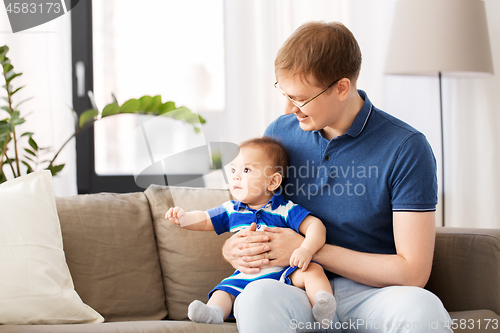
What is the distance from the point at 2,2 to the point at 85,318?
52.7 inches

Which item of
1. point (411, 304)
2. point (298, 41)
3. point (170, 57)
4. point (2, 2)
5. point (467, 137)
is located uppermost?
point (2, 2)

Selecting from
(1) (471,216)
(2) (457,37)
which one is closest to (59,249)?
(2) (457,37)

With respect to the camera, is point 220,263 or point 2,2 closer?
point 220,263

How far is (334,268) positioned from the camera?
1104mm

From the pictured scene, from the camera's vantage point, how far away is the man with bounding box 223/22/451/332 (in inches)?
40.5

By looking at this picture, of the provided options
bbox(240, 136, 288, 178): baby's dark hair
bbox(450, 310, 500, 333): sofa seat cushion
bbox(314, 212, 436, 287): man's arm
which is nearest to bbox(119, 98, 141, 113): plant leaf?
bbox(240, 136, 288, 178): baby's dark hair

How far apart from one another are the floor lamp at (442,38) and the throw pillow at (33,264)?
60.9 inches

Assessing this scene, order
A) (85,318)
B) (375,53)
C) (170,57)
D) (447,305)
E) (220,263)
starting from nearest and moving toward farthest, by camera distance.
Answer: (85,318)
(447,305)
(220,263)
(170,57)
(375,53)

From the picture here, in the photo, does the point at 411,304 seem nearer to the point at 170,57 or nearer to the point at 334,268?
the point at 334,268

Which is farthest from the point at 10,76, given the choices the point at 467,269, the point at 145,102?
the point at 467,269

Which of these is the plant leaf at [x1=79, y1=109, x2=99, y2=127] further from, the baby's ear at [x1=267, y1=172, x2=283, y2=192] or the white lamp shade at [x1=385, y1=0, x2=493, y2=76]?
the white lamp shade at [x1=385, y1=0, x2=493, y2=76]

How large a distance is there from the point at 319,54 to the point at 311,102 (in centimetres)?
12

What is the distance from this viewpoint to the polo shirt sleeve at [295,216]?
1164mm

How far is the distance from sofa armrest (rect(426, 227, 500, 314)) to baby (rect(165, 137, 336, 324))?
426 millimetres
